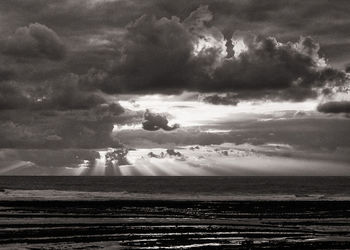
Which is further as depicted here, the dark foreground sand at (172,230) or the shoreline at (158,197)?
the shoreline at (158,197)

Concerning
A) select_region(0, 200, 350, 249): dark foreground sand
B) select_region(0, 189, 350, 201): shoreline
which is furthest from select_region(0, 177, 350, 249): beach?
select_region(0, 189, 350, 201): shoreline

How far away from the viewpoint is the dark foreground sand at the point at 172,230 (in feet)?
142

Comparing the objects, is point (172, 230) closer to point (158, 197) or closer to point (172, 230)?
point (172, 230)

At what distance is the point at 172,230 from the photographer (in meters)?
53.0

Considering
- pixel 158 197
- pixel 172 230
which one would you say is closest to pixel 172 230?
pixel 172 230

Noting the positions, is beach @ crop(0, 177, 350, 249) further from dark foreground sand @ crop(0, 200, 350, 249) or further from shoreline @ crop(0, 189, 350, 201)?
shoreline @ crop(0, 189, 350, 201)

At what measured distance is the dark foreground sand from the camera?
142ft

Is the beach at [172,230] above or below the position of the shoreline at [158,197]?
below

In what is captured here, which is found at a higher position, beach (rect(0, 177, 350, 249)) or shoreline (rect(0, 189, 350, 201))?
shoreline (rect(0, 189, 350, 201))

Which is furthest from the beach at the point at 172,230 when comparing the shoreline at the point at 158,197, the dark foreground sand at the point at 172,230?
the shoreline at the point at 158,197

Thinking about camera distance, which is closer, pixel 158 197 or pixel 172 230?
pixel 172 230

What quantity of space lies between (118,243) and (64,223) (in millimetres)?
17713

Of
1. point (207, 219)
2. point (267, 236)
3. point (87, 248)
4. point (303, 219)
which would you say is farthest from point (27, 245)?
point (303, 219)

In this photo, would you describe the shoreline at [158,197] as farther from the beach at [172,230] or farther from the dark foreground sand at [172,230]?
the dark foreground sand at [172,230]
